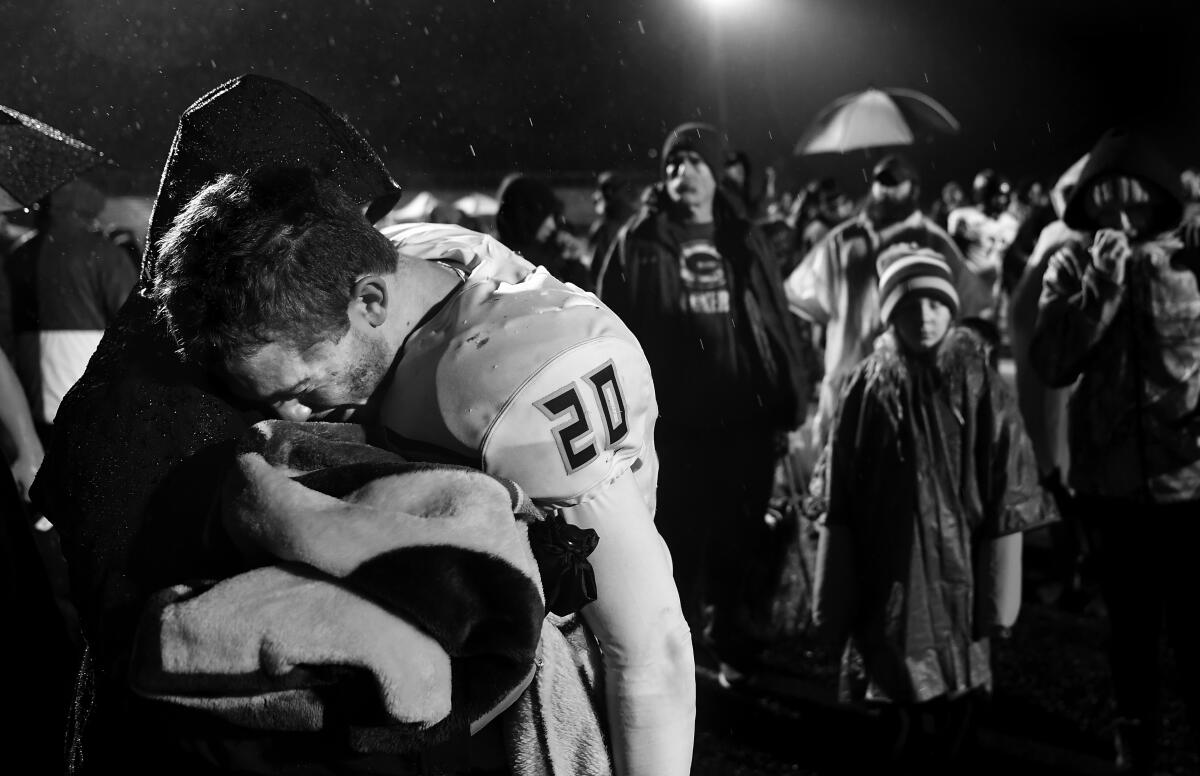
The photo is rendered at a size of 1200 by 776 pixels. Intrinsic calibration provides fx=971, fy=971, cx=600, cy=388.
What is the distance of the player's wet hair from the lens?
121cm

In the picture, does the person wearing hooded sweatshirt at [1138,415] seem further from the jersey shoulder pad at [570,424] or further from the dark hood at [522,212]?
the jersey shoulder pad at [570,424]

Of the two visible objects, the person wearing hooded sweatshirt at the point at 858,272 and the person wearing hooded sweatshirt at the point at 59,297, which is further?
the person wearing hooded sweatshirt at the point at 858,272

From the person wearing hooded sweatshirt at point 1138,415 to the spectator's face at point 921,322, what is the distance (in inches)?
21.4

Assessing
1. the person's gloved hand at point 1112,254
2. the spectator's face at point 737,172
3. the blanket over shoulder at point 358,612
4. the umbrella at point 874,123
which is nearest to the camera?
the blanket over shoulder at point 358,612

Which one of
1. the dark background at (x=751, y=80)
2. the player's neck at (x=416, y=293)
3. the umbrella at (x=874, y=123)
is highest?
the dark background at (x=751, y=80)

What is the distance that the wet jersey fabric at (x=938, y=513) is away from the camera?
3.10m

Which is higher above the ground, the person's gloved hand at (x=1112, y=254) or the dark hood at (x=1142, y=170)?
the dark hood at (x=1142, y=170)

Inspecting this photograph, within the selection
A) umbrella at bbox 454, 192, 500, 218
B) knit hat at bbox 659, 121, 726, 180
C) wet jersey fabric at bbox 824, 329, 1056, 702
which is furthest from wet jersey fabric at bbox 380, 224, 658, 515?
umbrella at bbox 454, 192, 500, 218

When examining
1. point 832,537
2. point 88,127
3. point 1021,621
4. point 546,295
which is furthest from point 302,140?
point 88,127

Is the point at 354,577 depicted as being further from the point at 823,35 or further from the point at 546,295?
the point at 823,35

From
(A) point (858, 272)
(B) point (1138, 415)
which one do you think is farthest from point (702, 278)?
(B) point (1138, 415)

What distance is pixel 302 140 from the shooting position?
151 centimetres

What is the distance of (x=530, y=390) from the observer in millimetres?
1253

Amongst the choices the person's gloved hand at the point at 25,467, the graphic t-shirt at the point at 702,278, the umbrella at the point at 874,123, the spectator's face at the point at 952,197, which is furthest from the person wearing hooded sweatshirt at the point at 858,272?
the spectator's face at the point at 952,197
